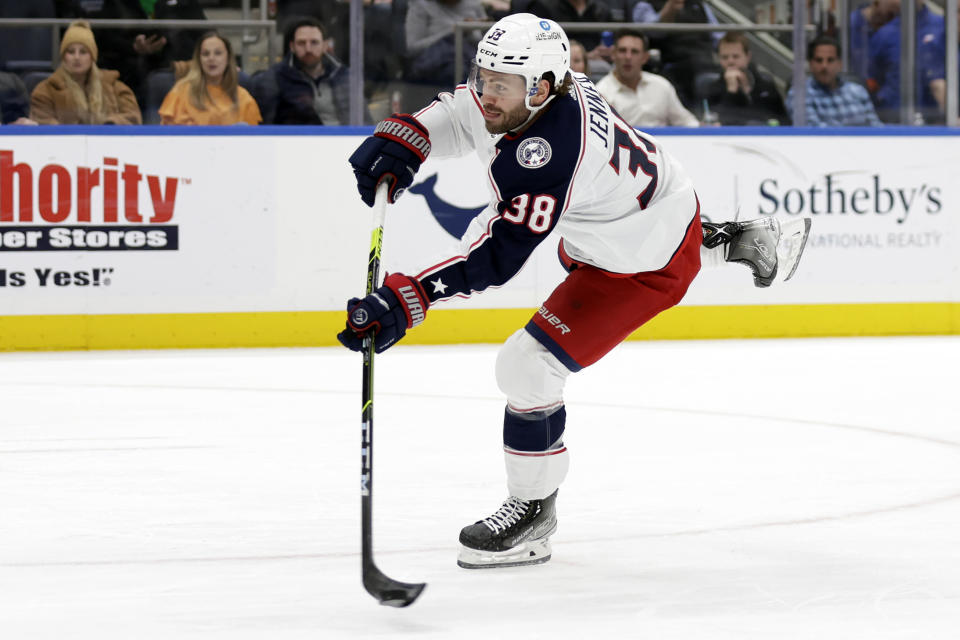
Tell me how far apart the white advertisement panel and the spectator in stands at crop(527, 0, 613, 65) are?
0.68 m

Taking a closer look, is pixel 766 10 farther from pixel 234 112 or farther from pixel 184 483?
pixel 184 483

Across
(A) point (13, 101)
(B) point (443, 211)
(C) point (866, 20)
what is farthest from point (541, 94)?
(C) point (866, 20)

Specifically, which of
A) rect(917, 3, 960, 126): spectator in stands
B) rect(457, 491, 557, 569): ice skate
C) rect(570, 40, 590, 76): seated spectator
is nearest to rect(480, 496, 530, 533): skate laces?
rect(457, 491, 557, 569): ice skate

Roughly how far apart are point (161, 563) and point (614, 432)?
2163mm

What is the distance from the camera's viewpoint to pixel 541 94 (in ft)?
9.19

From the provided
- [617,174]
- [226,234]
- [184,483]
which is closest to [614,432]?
[184,483]

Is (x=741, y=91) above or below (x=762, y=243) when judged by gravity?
above

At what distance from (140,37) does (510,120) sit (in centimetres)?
507

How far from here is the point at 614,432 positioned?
4.76 meters

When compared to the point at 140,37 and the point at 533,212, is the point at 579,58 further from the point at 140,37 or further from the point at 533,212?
the point at 533,212

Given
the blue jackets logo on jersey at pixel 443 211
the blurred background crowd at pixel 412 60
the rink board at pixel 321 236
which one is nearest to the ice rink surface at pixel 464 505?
the rink board at pixel 321 236

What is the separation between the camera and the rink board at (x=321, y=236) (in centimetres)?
732

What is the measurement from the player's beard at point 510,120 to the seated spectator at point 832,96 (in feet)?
18.5

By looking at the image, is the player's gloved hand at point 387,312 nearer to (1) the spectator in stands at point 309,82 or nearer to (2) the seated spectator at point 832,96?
(1) the spectator in stands at point 309,82
